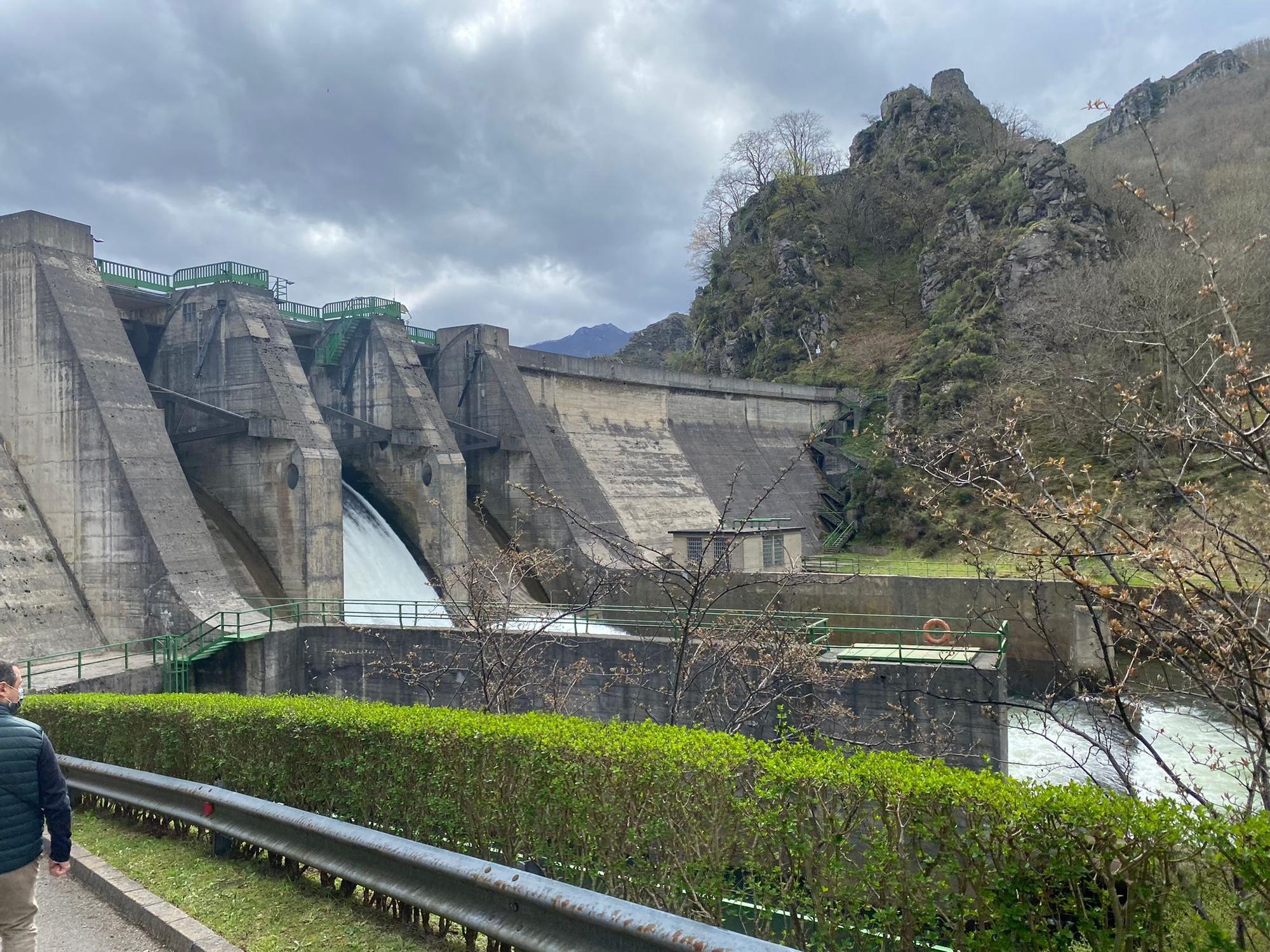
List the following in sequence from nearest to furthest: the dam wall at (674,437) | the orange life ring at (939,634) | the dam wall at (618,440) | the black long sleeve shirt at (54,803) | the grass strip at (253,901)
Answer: the black long sleeve shirt at (54,803), the grass strip at (253,901), the orange life ring at (939,634), the dam wall at (618,440), the dam wall at (674,437)

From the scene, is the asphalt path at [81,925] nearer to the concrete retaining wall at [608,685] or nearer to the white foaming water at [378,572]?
the concrete retaining wall at [608,685]

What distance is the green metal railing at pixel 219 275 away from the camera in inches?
880

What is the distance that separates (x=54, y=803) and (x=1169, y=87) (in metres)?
105

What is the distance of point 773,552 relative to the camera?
23.2 metres

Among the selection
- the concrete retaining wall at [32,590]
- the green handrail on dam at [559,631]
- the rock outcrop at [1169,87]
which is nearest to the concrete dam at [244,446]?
the concrete retaining wall at [32,590]

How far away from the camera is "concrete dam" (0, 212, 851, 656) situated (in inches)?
664

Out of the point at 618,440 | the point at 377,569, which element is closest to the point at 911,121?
the point at 618,440

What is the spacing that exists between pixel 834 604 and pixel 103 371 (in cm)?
1818

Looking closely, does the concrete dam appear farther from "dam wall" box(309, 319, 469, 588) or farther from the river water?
the river water

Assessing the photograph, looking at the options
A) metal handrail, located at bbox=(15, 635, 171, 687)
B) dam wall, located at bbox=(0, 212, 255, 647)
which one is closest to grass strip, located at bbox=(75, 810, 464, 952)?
metal handrail, located at bbox=(15, 635, 171, 687)

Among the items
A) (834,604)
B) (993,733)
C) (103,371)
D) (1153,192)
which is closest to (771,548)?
(834,604)

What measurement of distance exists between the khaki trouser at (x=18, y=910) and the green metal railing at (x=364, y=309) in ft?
79.8

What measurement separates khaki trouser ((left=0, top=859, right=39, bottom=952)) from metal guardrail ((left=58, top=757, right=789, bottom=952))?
4.27 ft

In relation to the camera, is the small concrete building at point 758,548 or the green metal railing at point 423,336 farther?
the green metal railing at point 423,336
